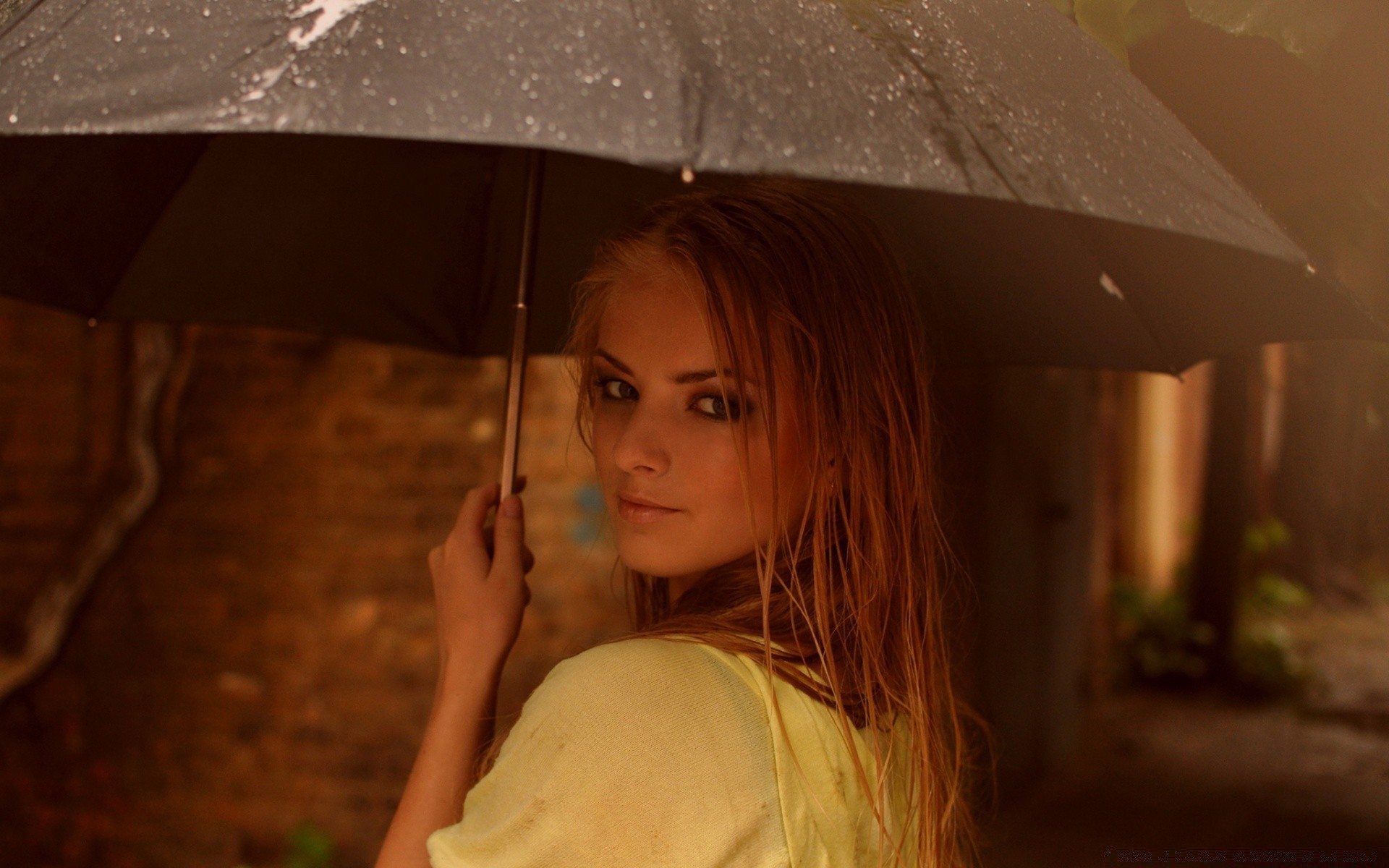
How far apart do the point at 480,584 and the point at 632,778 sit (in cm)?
51

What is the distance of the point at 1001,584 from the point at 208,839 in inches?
125

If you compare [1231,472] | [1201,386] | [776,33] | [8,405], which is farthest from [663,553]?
[1201,386]

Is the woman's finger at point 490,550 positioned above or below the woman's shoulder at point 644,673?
above

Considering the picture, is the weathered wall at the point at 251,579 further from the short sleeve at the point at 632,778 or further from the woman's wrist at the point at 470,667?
the short sleeve at the point at 632,778

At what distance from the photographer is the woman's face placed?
1.44 meters

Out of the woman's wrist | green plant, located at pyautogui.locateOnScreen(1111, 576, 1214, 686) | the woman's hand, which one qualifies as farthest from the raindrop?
green plant, located at pyautogui.locateOnScreen(1111, 576, 1214, 686)

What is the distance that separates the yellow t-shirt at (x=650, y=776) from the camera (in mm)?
1155

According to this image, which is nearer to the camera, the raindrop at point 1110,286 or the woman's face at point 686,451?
the woman's face at point 686,451

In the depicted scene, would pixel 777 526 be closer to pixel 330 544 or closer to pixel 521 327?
pixel 521 327

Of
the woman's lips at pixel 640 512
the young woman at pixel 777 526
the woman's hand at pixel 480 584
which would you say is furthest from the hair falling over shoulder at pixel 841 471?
the woman's hand at pixel 480 584

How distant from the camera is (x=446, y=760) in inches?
56.9

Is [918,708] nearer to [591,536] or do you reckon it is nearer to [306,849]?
[591,536]

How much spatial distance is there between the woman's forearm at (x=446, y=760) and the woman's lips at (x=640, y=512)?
0.82ft

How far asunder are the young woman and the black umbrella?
241 millimetres
